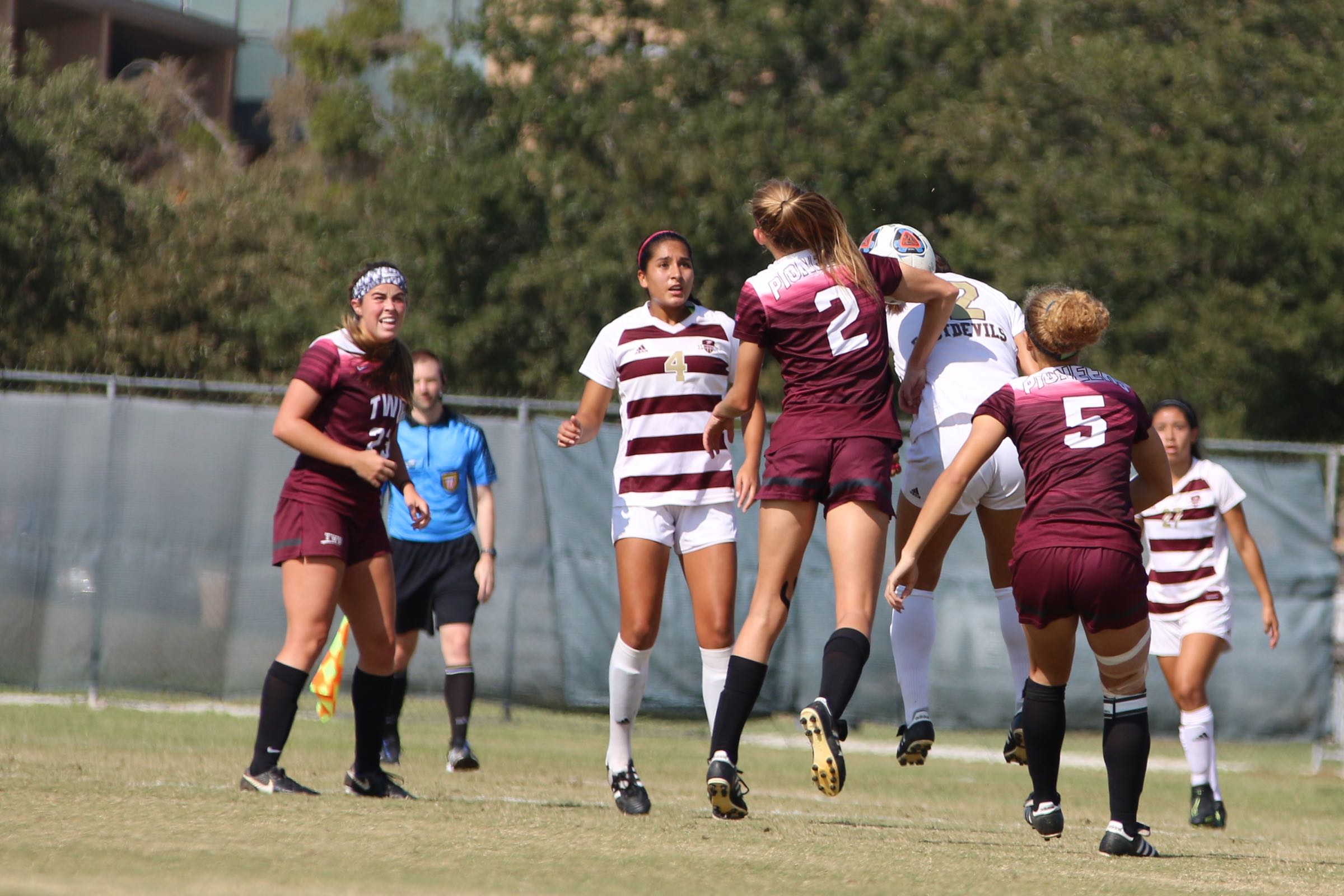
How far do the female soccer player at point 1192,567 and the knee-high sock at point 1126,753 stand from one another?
100 inches

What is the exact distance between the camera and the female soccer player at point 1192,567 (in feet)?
27.8

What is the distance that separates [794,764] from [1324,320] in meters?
11.4

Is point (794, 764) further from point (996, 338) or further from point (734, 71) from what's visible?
point (734, 71)

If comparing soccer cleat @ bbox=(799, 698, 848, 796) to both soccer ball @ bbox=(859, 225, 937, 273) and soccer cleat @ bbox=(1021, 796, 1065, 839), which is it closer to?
soccer cleat @ bbox=(1021, 796, 1065, 839)

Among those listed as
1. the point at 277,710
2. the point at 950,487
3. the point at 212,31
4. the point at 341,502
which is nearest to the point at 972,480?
the point at 950,487

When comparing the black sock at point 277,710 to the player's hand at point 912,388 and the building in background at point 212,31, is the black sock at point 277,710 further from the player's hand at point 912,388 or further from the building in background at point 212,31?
the building in background at point 212,31

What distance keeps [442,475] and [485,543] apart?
473 mm

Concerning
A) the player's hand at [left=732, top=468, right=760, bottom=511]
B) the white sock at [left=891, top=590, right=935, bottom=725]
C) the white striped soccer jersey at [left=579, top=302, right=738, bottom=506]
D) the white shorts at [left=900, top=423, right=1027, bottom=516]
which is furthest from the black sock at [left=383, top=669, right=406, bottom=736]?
the white shorts at [left=900, top=423, right=1027, bottom=516]

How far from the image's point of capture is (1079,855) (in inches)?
233

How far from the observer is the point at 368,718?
7.09 metres

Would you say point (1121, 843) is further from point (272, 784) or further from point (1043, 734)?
point (272, 784)

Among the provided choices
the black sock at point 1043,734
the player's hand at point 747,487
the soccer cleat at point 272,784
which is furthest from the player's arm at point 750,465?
the soccer cleat at point 272,784

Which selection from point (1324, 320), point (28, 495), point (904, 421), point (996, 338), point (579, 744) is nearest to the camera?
point (996, 338)

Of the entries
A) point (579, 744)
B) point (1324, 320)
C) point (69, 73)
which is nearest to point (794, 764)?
point (579, 744)
